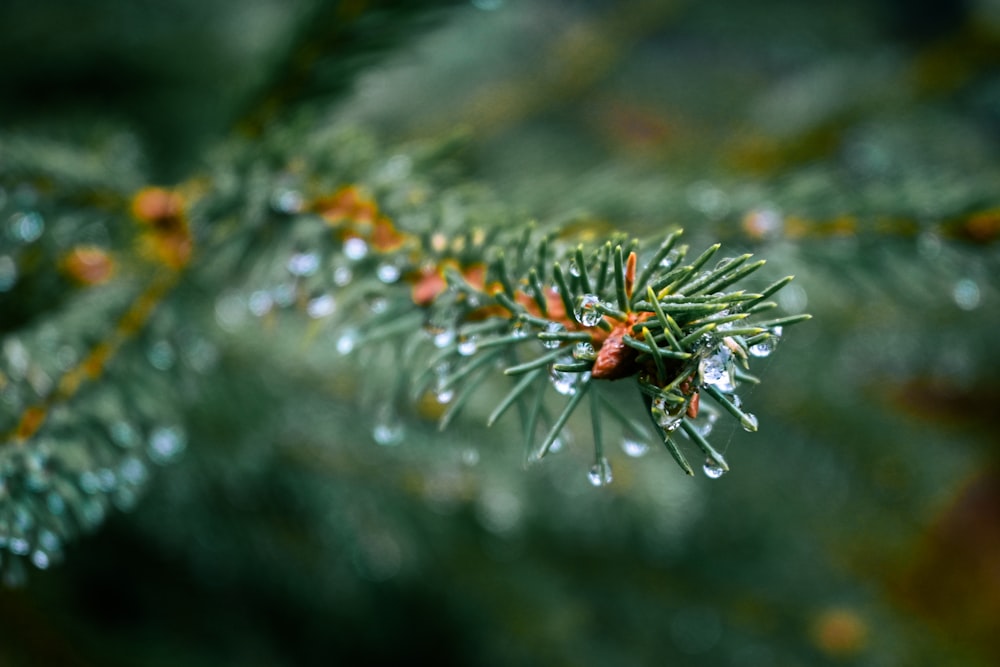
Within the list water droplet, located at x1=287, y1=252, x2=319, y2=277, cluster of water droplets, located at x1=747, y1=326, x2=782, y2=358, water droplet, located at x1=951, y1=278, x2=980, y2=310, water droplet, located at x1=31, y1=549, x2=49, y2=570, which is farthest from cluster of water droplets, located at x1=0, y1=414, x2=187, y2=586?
water droplet, located at x1=951, y1=278, x2=980, y2=310

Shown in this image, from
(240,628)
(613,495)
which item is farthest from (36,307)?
(613,495)

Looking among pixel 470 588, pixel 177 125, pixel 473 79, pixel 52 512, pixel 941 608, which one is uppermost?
pixel 473 79

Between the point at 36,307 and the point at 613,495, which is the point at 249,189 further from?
the point at 613,495

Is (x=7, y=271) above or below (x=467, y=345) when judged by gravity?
above

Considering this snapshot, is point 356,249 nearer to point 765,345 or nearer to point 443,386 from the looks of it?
point 443,386

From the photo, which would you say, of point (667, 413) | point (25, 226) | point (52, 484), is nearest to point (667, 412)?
point (667, 413)

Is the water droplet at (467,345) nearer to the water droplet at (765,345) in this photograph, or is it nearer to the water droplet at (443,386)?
the water droplet at (443,386)

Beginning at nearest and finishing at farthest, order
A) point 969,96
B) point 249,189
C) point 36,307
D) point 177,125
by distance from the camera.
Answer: point 249,189, point 36,307, point 177,125, point 969,96
